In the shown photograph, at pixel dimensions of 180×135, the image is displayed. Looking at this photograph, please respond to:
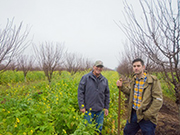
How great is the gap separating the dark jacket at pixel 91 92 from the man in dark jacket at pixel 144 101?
65 centimetres

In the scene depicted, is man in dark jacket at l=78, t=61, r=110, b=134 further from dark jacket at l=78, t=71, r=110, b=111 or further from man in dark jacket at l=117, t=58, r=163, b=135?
man in dark jacket at l=117, t=58, r=163, b=135

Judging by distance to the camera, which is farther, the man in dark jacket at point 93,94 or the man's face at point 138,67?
the man in dark jacket at point 93,94

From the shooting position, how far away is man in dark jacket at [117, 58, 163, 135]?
1969 millimetres

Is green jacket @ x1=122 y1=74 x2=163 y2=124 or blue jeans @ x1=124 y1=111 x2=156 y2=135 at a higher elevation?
green jacket @ x1=122 y1=74 x2=163 y2=124

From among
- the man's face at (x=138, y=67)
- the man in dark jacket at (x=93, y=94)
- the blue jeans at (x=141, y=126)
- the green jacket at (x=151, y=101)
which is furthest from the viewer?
the man in dark jacket at (x=93, y=94)

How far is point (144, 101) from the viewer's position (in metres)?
2.06

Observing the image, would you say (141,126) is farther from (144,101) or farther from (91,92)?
(91,92)

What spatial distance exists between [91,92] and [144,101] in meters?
1.04

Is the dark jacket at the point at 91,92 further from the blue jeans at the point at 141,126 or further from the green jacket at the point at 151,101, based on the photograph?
the green jacket at the point at 151,101

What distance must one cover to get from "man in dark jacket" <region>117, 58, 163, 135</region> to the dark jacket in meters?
0.65

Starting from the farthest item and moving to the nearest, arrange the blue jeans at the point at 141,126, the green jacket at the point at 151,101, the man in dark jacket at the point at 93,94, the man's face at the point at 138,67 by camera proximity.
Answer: the man in dark jacket at the point at 93,94 → the man's face at the point at 138,67 → the blue jeans at the point at 141,126 → the green jacket at the point at 151,101

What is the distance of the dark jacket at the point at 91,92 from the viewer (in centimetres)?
254

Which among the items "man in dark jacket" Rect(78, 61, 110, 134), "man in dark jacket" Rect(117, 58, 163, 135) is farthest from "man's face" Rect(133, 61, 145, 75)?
"man in dark jacket" Rect(78, 61, 110, 134)

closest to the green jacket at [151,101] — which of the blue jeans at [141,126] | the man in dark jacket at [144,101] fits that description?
the man in dark jacket at [144,101]
